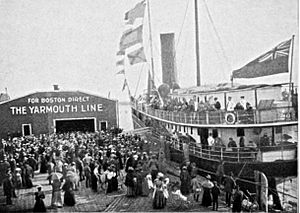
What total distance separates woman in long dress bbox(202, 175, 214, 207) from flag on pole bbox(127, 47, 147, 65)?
0.88m

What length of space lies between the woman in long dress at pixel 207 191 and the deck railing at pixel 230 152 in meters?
0.15

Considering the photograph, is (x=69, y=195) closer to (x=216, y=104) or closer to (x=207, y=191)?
(x=207, y=191)

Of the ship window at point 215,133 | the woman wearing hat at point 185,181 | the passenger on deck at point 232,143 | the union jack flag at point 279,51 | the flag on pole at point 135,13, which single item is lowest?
the woman wearing hat at point 185,181

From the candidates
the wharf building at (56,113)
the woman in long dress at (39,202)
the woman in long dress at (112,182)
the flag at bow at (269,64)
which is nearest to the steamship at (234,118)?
the flag at bow at (269,64)

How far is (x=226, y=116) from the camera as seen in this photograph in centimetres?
247

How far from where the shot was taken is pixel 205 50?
2.52 metres

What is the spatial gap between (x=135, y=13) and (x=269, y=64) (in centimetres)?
92

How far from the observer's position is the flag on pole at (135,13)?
253 cm

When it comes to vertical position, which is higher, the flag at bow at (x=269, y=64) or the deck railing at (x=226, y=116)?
the flag at bow at (x=269, y=64)

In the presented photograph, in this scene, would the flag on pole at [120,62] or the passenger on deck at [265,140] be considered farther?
the flag on pole at [120,62]

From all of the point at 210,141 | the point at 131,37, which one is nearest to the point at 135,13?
the point at 131,37

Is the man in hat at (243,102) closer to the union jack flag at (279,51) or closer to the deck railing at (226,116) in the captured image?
the deck railing at (226,116)

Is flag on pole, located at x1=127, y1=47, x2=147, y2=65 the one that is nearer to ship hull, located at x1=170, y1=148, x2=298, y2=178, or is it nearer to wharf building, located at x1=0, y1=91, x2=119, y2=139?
wharf building, located at x1=0, y1=91, x2=119, y2=139

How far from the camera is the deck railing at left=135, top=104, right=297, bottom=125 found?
2.42 metres
